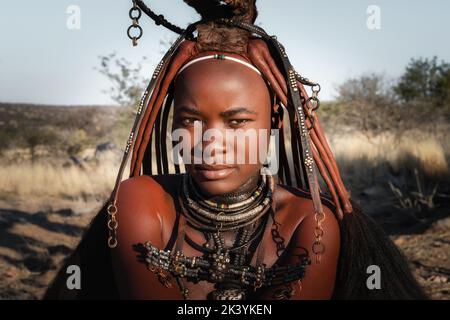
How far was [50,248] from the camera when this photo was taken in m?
6.76

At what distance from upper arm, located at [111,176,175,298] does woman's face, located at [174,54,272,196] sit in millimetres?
227

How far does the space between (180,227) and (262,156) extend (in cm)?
45

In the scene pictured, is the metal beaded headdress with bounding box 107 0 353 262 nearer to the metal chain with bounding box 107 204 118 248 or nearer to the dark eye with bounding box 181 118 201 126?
the metal chain with bounding box 107 204 118 248

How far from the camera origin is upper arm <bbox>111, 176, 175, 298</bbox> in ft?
7.06

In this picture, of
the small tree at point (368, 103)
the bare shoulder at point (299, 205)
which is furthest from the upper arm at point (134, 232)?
the small tree at point (368, 103)

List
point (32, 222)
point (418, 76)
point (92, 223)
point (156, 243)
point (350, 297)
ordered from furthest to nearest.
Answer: point (418, 76) → point (32, 222) → point (92, 223) → point (156, 243) → point (350, 297)

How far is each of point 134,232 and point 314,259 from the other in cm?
70

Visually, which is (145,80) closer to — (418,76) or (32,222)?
(32,222)

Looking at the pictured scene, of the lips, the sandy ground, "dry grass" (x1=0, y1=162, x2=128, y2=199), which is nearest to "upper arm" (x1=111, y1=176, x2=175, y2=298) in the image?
the lips

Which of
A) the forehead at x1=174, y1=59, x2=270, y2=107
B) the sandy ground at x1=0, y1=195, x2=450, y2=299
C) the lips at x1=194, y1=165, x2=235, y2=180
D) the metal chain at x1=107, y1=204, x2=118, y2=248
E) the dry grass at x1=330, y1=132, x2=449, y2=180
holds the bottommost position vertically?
the sandy ground at x1=0, y1=195, x2=450, y2=299

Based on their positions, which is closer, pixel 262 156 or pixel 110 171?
pixel 262 156

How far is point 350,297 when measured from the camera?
210 cm

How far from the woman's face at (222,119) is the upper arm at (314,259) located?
0.34 metres

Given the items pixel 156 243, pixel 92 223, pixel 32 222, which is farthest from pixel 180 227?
pixel 32 222
